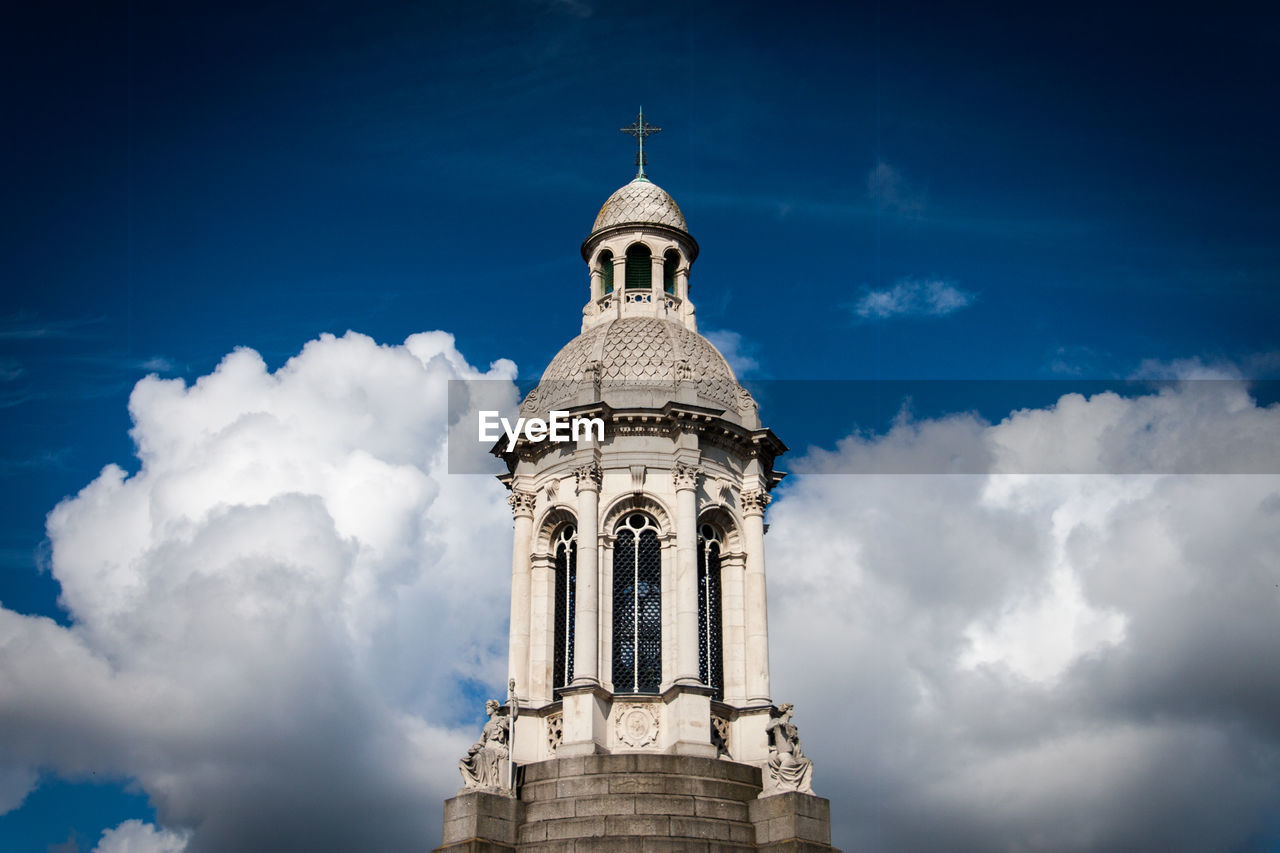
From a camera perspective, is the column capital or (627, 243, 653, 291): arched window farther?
(627, 243, 653, 291): arched window

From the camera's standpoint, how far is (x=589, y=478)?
40656 mm

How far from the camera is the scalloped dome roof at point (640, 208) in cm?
4619

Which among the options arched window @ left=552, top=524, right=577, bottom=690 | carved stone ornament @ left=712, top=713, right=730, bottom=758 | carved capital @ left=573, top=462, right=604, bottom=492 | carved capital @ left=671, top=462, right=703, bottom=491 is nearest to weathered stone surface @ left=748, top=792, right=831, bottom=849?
carved stone ornament @ left=712, top=713, right=730, bottom=758

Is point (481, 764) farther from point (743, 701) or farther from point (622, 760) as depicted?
point (743, 701)

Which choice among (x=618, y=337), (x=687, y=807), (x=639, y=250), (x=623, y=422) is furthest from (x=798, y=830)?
(x=639, y=250)

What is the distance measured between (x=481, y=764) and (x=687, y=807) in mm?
5488

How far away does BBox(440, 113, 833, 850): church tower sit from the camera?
3625 centimetres

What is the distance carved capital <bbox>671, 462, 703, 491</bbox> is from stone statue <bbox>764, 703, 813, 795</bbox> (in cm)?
692

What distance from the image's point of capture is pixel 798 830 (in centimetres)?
3556

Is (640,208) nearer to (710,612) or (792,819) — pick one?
(710,612)

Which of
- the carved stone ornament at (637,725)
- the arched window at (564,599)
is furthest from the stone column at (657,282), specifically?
the carved stone ornament at (637,725)

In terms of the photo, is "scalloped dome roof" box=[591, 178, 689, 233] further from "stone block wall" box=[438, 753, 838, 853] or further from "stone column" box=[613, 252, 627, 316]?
"stone block wall" box=[438, 753, 838, 853]

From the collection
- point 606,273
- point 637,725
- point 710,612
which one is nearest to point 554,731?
point 637,725

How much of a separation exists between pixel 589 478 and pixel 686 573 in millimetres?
3877
